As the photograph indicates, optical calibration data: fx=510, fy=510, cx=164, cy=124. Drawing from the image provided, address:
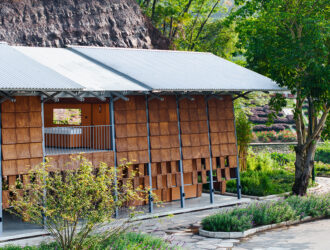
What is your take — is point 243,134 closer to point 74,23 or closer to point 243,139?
point 243,139

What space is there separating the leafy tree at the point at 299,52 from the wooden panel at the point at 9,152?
30.8 feet

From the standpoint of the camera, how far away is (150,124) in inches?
674

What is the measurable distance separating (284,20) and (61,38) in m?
17.0

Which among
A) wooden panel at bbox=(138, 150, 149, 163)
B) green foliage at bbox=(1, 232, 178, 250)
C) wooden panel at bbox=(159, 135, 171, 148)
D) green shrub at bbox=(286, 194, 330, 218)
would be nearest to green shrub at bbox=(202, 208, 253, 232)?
green shrub at bbox=(286, 194, 330, 218)

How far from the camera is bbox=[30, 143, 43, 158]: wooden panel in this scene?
14594 millimetres

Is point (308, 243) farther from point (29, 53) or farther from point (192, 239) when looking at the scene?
point (29, 53)

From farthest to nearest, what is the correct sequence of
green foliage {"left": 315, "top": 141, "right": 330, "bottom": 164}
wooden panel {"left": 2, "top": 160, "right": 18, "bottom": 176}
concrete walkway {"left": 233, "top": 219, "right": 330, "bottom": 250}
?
1. green foliage {"left": 315, "top": 141, "right": 330, "bottom": 164}
2. wooden panel {"left": 2, "top": 160, "right": 18, "bottom": 176}
3. concrete walkway {"left": 233, "top": 219, "right": 330, "bottom": 250}

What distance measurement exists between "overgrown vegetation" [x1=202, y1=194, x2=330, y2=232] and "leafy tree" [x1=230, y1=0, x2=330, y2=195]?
3123mm

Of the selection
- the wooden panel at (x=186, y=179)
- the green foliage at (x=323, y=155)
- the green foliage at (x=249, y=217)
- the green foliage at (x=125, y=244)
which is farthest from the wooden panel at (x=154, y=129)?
the green foliage at (x=323, y=155)

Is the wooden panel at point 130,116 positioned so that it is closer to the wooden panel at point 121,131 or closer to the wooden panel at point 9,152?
the wooden panel at point 121,131

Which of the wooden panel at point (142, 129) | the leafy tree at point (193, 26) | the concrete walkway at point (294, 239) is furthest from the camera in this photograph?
the leafy tree at point (193, 26)

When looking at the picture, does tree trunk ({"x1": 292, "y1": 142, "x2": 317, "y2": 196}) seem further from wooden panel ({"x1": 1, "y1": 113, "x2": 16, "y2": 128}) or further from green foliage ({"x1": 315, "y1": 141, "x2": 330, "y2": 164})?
green foliage ({"x1": 315, "y1": 141, "x2": 330, "y2": 164})

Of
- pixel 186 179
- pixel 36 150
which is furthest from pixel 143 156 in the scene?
pixel 36 150

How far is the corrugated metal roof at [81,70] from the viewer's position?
15.4 meters
